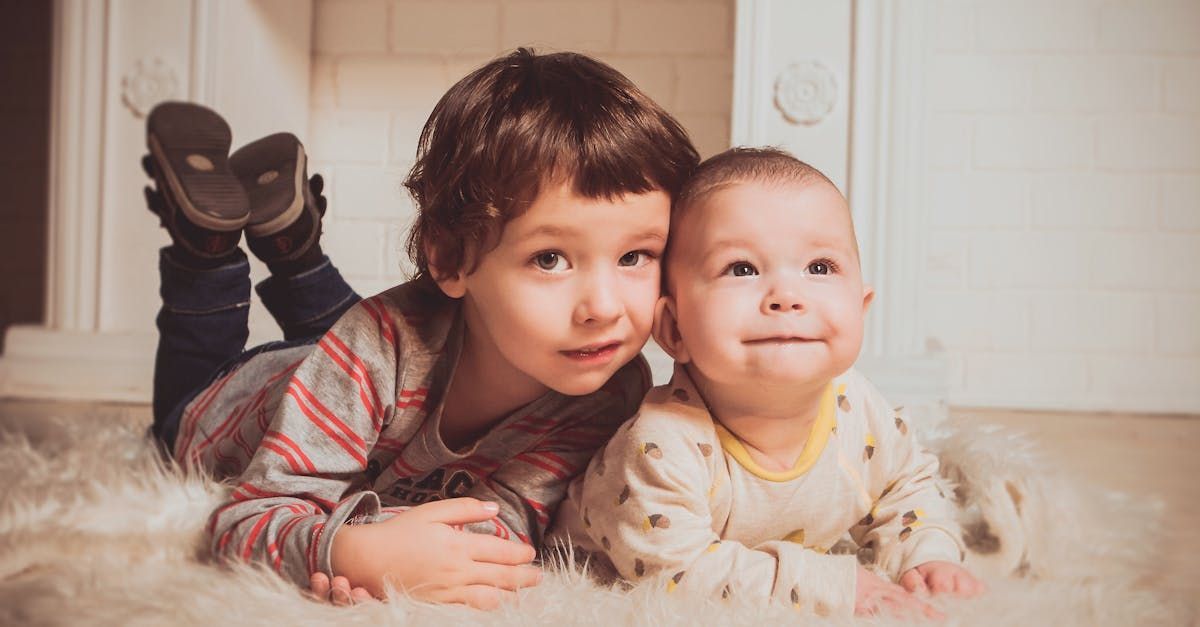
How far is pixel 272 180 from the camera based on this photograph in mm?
1116

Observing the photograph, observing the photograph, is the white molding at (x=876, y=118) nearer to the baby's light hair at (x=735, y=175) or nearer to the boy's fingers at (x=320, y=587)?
the baby's light hair at (x=735, y=175)

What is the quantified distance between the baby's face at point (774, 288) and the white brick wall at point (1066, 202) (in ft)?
4.75

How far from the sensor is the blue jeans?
42.4 inches

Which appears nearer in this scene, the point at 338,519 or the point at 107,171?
the point at 338,519

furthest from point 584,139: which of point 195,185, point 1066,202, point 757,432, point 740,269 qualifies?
point 1066,202

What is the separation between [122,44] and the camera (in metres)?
1.88

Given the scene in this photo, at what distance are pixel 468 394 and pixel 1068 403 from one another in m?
1.66

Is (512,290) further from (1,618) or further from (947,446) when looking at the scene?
(947,446)

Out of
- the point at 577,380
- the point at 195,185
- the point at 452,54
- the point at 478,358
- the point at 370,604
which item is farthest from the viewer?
the point at 452,54

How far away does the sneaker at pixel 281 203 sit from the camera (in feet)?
3.59

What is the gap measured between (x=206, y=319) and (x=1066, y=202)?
176 cm

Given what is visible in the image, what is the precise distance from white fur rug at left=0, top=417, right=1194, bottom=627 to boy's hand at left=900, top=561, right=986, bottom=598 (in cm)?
2

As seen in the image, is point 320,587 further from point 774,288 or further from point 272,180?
point 272,180

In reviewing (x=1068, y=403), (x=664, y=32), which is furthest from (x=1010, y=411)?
(x=664, y=32)
